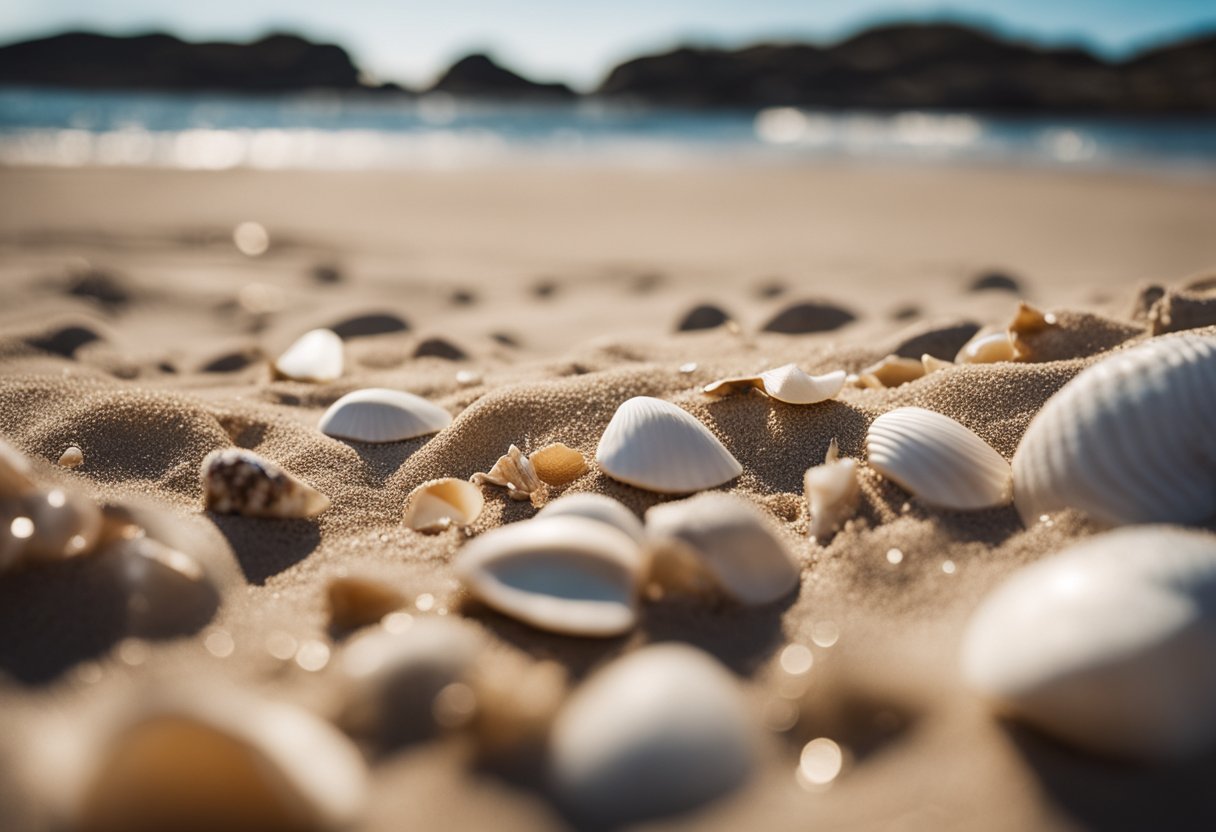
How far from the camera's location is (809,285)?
4344 millimetres

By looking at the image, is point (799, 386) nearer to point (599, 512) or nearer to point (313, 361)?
point (599, 512)

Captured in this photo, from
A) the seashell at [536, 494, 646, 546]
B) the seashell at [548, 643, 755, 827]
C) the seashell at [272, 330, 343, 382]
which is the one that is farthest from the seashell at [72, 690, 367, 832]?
the seashell at [272, 330, 343, 382]

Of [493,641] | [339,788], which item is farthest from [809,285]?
[339,788]

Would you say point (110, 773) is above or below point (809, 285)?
above

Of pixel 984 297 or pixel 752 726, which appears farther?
pixel 984 297

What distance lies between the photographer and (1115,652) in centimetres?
90

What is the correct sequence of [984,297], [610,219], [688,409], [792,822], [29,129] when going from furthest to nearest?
[29,129]
[610,219]
[984,297]
[688,409]
[792,822]

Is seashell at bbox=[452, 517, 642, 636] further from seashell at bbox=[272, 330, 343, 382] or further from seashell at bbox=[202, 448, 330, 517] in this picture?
seashell at bbox=[272, 330, 343, 382]

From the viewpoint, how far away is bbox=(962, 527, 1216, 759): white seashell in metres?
0.89

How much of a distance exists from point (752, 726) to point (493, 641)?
0.40 m

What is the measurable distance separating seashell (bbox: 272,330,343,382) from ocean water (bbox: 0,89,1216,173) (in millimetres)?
7240

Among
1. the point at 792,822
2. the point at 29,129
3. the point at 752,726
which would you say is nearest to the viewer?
the point at 792,822

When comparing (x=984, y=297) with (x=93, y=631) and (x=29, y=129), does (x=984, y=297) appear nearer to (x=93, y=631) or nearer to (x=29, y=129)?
(x=93, y=631)

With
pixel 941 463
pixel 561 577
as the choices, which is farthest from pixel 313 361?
pixel 941 463
